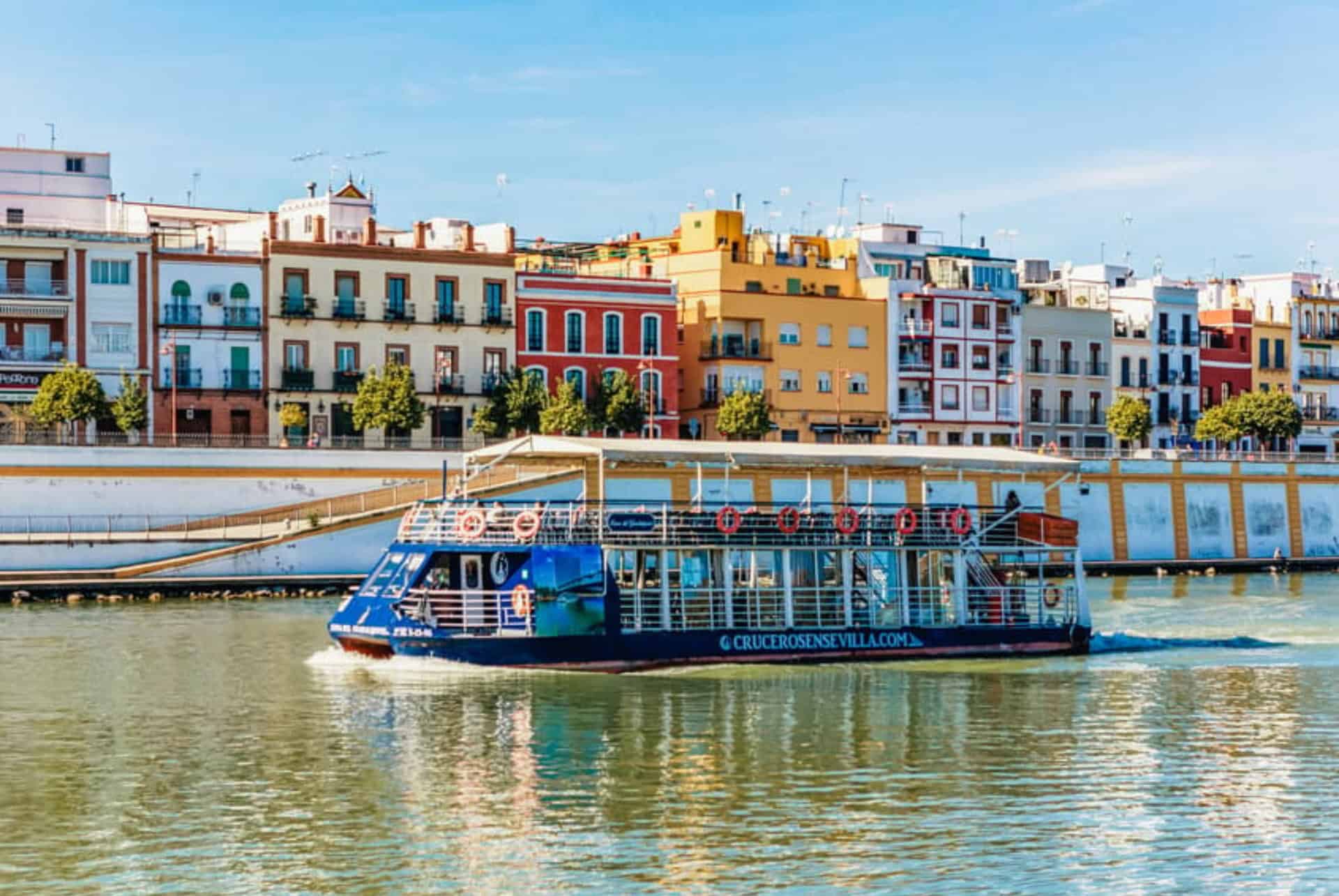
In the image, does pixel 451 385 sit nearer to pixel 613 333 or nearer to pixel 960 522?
pixel 613 333

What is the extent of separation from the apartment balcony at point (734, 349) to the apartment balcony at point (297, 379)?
17909 mm

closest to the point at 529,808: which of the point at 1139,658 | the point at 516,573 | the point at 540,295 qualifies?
the point at 516,573

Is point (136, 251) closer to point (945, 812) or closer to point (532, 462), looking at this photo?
point (532, 462)

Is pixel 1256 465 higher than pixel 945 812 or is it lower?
higher

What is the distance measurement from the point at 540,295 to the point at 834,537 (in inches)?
1634

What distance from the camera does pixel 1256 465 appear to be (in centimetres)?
9125

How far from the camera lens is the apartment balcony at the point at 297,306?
81.9m

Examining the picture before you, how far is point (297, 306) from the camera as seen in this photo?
8231 centimetres

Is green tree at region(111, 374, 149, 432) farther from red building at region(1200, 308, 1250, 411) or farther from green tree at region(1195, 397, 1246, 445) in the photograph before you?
red building at region(1200, 308, 1250, 411)

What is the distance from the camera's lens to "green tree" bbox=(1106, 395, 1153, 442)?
326 feet

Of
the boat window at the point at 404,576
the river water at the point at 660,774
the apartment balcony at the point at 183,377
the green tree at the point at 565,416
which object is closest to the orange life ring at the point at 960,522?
the river water at the point at 660,774

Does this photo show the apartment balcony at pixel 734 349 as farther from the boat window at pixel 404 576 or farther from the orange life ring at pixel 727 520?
the boat window at pixel 404 576

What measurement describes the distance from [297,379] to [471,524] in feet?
129

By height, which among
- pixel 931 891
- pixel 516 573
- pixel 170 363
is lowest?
pixel 931 891
